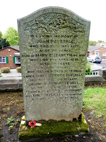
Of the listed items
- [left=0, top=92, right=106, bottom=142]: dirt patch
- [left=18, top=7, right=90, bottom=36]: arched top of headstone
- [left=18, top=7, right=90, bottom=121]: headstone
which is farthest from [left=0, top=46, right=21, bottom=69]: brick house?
[left=18, top=7, right=90, bottom=36]: arched top of headstone

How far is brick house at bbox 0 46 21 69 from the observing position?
23416 mm

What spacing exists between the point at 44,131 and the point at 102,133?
1391 mm

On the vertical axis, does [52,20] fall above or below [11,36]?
below

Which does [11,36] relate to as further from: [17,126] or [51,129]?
[51,129]

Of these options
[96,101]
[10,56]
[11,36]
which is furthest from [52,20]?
[11,36]

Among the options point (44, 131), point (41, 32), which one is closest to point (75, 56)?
point (41, 32)

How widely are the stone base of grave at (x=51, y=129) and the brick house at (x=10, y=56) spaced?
901 inches

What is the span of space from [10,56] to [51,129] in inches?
956

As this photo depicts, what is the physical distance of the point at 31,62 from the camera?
2.25 m

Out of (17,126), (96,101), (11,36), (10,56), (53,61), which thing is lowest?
(17,126)

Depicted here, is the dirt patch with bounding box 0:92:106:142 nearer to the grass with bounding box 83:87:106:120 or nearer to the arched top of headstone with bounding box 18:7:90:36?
the grass with bounding box 83:87:106:120

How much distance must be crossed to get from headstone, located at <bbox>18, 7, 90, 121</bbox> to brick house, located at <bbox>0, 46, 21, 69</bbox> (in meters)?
22.8

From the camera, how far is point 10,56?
2411cm

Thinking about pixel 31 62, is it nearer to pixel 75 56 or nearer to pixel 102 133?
pixel 75 56
